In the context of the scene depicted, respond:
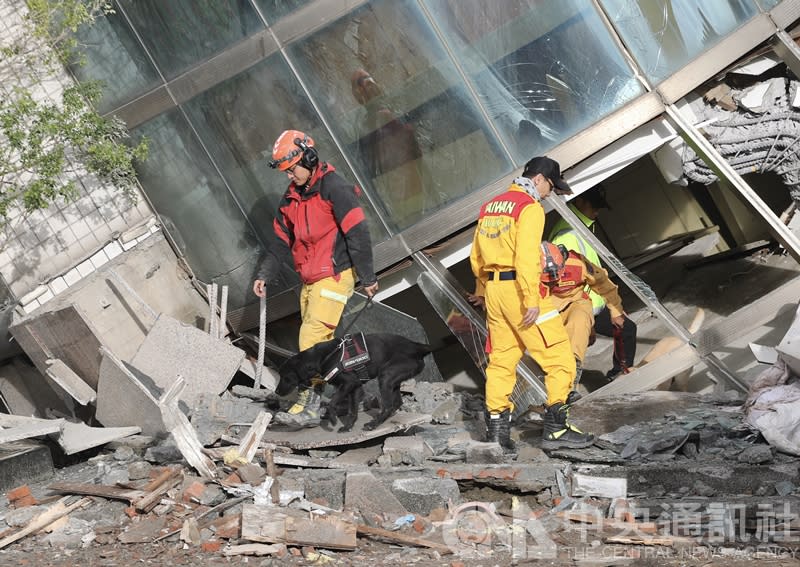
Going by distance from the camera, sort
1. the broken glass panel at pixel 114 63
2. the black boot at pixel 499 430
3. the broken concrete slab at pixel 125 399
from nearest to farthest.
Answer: the black boot at pixel 499 430 → the broken concrete slab at pixel 125 399 → the broken glass panel at pixel 114 63

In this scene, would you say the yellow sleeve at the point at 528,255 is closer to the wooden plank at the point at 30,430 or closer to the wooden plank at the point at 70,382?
the wooden plank at the point at 30,430

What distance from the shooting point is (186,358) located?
8.12 metres

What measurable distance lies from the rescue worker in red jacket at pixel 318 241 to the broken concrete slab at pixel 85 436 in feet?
3.51

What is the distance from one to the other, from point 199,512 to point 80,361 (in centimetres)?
290

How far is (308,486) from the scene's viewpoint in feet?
19.2

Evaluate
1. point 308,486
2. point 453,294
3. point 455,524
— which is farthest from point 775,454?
point 453,294

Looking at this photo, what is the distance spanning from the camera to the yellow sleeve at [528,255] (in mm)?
6066

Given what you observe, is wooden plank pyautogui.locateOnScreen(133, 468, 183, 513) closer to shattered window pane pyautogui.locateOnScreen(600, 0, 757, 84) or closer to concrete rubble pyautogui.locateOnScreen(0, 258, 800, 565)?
concrete rubble pyautogui.locateOnScreen(0, 258, 800, 565)

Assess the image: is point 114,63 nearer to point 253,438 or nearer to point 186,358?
point 186,358

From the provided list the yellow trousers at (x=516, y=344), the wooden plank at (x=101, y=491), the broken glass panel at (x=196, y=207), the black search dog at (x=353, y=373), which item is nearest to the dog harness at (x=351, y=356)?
the black search dog at (x=353, y=373)

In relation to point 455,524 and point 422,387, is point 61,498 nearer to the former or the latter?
point 455,524

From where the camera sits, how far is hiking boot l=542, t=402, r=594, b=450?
6215 mm

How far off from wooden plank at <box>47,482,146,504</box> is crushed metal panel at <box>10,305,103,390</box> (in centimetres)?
186

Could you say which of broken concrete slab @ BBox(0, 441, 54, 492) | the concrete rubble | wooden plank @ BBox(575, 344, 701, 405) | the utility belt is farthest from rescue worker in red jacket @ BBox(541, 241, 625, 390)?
broken concrete slab @ BBox(0, 441, 54, 492)
